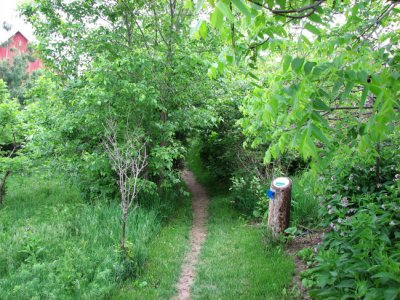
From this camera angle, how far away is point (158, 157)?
295 inches

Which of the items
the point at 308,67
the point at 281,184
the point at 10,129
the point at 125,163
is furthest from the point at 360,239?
the point at 10,129

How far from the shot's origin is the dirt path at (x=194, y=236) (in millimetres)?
5003

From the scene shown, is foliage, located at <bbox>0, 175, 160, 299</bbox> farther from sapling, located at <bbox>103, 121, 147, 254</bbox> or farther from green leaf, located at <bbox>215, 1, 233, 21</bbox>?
green leaf, located at <bbox>215, 1, 233, 21</bbox>

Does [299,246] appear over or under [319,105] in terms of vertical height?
under

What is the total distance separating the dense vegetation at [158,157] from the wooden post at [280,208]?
310mm

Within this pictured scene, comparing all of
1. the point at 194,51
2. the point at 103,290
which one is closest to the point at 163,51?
the point at 194,51

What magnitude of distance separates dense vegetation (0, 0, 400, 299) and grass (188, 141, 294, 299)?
0.06 m

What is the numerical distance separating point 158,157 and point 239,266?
3084mm

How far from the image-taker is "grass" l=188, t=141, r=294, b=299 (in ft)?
14.9

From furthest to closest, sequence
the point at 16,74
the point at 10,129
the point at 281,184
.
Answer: the point at 16,74 < the point at 10,129 < the point at 281,184

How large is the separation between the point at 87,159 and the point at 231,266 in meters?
3.59

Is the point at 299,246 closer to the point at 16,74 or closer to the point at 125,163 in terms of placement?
the point at 125,163

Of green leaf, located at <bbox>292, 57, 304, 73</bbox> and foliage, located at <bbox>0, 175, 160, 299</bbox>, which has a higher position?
green leaf, located at <bbox>292, 57, 304, 73</bbox>

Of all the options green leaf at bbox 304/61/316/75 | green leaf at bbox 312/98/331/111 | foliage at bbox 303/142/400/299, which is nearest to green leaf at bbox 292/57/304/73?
green leaf at bbox 304/61/316/75
